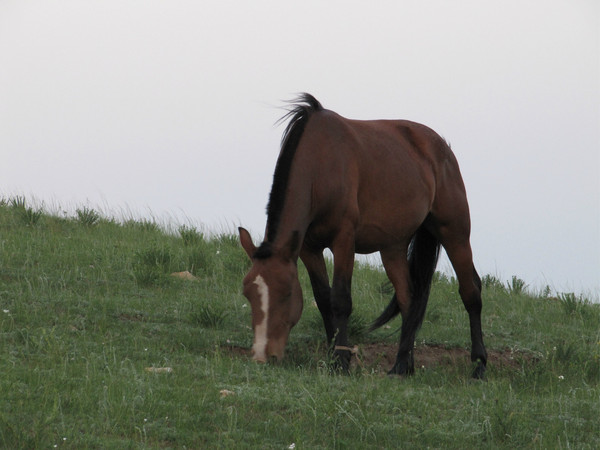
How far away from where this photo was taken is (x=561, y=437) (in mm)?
4848

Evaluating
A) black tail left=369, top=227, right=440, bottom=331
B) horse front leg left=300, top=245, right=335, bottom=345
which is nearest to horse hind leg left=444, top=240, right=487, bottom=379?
black tail left=369, top=227, right=440, bottom=331

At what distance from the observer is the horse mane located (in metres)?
6.31

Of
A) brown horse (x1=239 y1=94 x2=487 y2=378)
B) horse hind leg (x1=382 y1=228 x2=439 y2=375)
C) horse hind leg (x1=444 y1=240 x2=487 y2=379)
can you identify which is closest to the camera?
brown horse (x1=239 y1=94 x2=487 y2=378)

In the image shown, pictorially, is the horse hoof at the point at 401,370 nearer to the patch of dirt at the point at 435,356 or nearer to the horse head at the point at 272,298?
the patch of dirt at the point at 435,356

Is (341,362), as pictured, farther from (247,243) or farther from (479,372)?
(479,372)

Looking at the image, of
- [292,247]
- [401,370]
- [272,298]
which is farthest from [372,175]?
[401,370]

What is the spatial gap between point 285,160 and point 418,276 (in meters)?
2.11

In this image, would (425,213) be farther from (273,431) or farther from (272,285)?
(273,431)

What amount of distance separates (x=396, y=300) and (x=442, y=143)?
1777 millimetres

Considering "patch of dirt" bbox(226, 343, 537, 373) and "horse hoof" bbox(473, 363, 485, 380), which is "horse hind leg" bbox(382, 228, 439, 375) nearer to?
"patch of dirt" bbox(226, 343, 537, 373)

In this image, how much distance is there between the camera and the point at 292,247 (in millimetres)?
6266

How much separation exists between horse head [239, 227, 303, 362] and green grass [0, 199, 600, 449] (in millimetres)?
227

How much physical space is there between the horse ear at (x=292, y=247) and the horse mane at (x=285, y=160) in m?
0.13

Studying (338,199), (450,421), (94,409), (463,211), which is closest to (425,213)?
(463,211)
